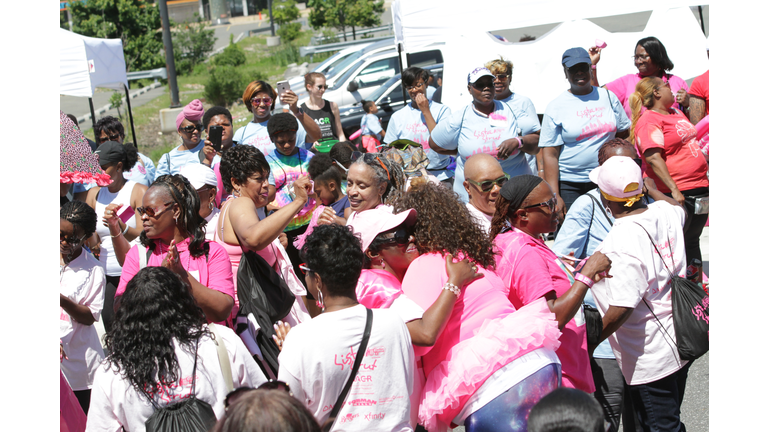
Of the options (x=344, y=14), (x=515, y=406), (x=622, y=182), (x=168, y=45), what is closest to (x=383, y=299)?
(x=515, y=406)

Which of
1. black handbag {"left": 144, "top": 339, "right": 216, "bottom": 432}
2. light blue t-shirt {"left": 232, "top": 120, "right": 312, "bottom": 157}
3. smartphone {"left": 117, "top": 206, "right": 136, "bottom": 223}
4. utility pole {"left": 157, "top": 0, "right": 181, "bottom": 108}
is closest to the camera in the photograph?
black handbag {"left": 144, "top": 339, "right": 216, "bottom": 432}

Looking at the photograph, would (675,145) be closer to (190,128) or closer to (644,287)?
(644,287)

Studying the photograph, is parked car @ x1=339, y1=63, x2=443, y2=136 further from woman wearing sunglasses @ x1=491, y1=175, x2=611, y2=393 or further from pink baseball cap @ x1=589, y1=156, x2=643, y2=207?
woman wearing sunglasses @ x1=491, y1=175, x2=611, y2=393

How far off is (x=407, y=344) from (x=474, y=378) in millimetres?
292

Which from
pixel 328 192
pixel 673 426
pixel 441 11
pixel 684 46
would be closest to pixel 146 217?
pixel 328 192

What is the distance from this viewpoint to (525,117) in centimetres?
560

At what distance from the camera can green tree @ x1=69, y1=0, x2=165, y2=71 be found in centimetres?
2878

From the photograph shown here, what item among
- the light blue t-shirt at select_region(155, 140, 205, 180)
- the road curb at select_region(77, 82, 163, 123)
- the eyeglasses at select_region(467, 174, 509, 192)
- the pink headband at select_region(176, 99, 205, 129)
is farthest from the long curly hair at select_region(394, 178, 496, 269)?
the road curb at select_region(77, 82, 163, 123)

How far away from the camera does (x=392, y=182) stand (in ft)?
12.1

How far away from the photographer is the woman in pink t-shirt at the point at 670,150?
471 cm

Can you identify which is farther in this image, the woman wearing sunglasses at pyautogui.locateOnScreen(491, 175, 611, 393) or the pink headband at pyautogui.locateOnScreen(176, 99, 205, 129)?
the pink headband at pyautogui.locateOnScreen(176, 99, 205, 129)

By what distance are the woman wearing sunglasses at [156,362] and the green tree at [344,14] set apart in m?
30.8

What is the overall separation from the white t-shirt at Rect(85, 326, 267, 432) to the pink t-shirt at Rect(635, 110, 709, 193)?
12.2 feet

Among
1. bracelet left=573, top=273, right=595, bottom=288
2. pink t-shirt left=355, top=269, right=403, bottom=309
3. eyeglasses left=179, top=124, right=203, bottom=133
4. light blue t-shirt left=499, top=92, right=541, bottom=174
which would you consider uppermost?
eyeglasses left=179, top=124, right=203, bottom=133
